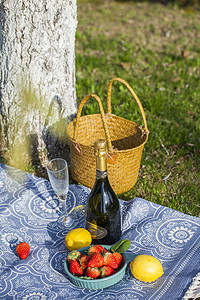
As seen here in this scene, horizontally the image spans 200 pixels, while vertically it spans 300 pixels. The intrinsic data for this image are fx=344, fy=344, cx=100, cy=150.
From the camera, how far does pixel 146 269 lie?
72.7 inches

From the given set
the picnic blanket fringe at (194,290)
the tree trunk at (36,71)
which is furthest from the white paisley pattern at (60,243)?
the tree trunk at (36,71)

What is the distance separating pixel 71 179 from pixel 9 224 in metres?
0.84

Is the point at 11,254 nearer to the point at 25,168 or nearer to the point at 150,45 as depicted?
the point at 25,168

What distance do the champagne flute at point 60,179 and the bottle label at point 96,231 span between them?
256 mm

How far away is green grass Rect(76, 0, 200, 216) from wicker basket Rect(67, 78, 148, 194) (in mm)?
257

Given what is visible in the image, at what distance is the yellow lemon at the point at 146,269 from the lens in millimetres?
1848

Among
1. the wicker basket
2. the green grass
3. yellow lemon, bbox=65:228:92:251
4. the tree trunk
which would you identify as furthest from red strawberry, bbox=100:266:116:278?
the tree trunk

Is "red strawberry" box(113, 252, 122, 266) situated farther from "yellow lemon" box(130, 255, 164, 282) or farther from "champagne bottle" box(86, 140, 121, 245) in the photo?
"champagne bottle" box(86, 140, 121, 245)

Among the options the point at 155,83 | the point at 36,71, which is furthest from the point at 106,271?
the point at 155,83

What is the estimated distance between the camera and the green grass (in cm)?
308

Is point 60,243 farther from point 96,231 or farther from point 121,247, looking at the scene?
point 121,247

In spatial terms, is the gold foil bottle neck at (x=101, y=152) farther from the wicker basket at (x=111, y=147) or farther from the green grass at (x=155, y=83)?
the green grass at (x=155, y=83)

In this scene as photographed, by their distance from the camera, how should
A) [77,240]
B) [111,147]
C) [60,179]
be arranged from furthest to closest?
[111,147] → [60,179] → [77,240]

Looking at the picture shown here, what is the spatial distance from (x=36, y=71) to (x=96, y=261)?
5.43ft
